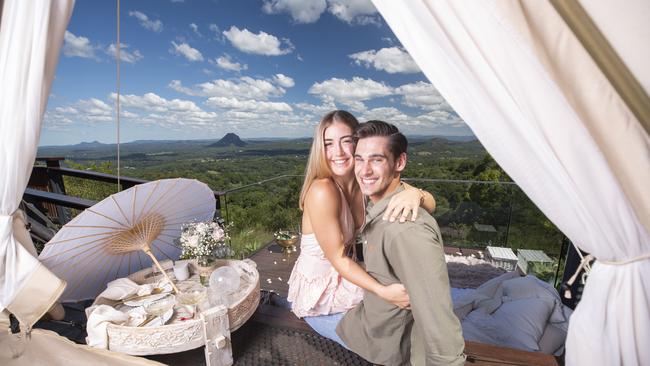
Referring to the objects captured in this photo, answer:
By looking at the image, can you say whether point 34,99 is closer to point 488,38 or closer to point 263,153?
point 488,38

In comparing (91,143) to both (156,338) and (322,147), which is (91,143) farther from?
(322,147)

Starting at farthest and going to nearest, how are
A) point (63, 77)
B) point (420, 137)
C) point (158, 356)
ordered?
point (63, 77), point (420, 137), point (158, 356)

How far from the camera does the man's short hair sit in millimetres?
1153

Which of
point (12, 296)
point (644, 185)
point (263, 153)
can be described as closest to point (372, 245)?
point (644, 185)

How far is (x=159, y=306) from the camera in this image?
4.86 ft

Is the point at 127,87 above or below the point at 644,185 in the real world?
above

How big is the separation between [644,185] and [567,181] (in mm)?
146

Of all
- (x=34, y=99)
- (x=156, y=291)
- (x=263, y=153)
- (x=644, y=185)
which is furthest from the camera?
(x=263, y=153)

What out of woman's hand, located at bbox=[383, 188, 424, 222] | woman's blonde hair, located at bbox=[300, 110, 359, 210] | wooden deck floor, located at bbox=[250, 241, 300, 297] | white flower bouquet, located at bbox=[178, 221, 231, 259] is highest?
woman's blonde hair, located at bbox=[300, 110, 359, 210]

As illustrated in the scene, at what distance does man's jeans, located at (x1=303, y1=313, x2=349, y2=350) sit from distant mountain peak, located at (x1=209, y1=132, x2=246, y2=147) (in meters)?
18.4

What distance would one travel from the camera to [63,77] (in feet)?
42.3

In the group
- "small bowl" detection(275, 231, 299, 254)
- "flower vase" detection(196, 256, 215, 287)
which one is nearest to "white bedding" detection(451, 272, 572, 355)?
"flower vase" detection(196, 256, 215, 287)

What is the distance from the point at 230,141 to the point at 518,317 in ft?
62.5

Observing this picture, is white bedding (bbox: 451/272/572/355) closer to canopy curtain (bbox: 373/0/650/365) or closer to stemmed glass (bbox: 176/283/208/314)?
canopy curtain (bbox: 373/0/650/365)
